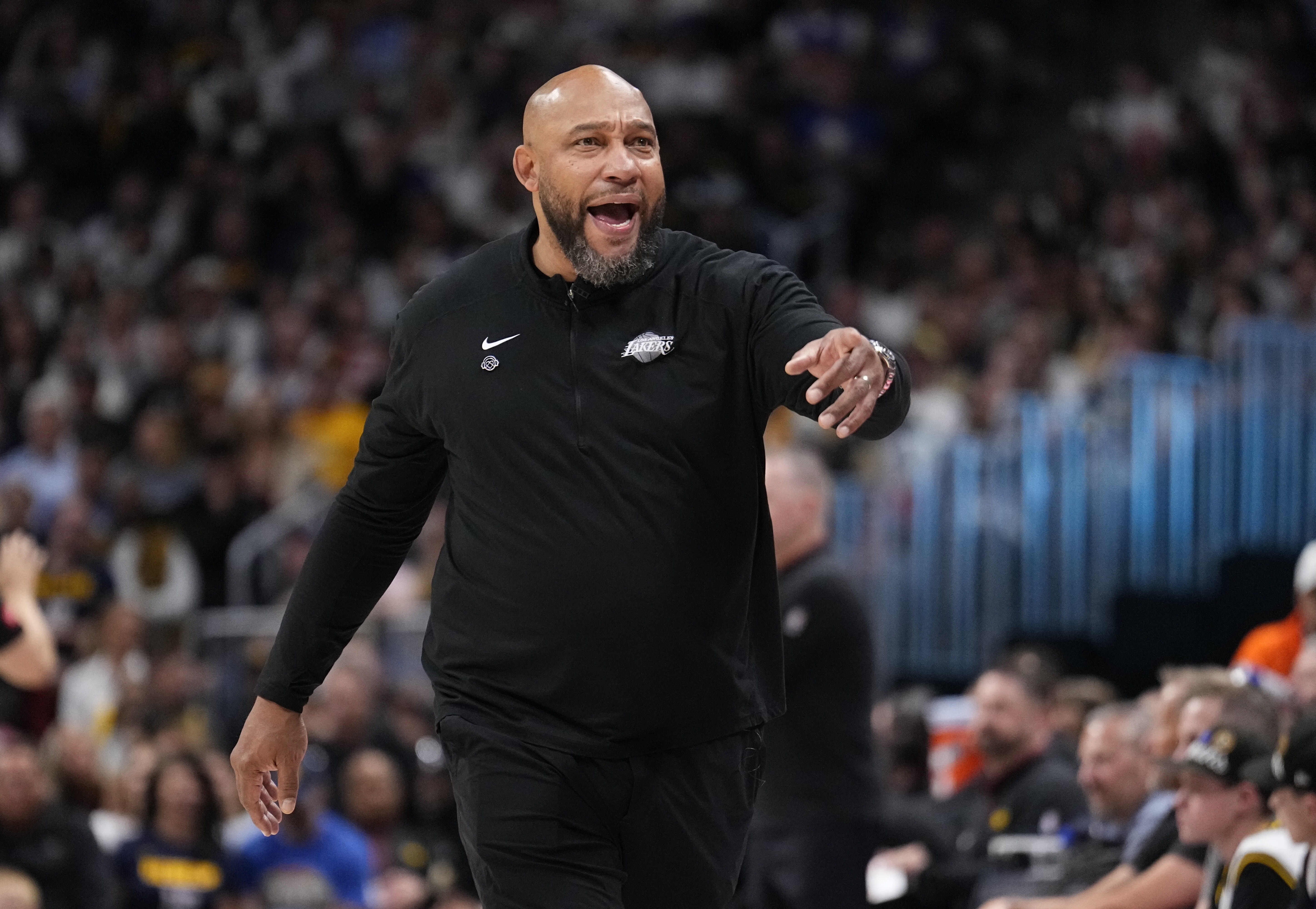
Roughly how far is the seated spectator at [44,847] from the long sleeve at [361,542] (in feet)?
14.3

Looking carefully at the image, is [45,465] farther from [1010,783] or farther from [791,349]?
[791,349]

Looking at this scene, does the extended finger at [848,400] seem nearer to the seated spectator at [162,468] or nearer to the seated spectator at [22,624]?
the seated spectator at [22,624]

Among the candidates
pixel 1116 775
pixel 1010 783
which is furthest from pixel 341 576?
pixel 1010 783

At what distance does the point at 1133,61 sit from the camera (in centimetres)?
1477

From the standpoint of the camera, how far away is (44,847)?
25.8 feet

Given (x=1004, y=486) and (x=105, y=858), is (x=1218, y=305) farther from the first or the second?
(x=105, y=858)

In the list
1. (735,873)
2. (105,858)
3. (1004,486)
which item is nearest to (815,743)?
(735,873)

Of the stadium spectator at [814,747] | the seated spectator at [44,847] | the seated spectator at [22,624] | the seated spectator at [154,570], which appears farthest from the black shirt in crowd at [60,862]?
the seated spectator at [154,570]

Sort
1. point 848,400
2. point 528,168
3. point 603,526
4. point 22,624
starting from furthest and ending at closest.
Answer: point 22,624 < point 528,168 < point 603,526 < point 848,400

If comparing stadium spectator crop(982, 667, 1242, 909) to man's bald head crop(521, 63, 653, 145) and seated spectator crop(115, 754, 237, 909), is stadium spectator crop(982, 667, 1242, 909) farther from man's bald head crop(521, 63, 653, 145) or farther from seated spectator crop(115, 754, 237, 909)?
seated spectator crop(115, 754, 237, 909)

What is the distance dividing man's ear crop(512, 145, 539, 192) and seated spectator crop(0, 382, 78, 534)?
9.45 m

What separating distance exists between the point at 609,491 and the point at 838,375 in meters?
0.61

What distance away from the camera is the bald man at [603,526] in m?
3.50

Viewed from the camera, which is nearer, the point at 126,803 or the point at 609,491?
the point at 609,491
